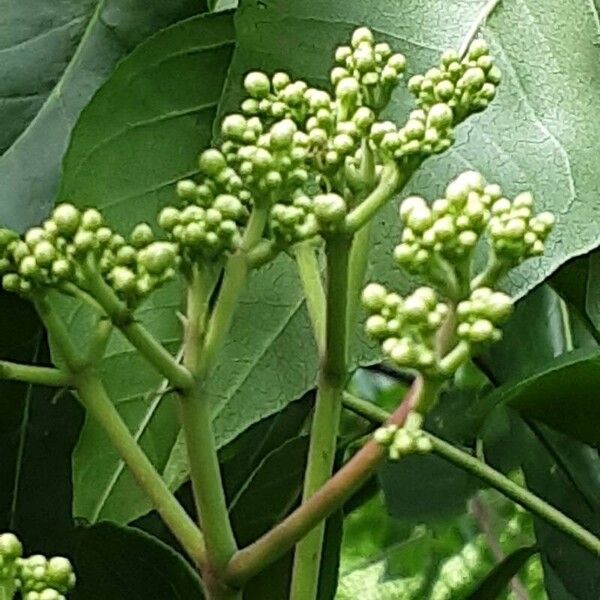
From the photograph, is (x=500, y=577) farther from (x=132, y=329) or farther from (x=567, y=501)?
(x=132, y=329)

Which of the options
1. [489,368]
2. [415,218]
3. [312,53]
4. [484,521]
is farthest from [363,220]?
[484,521]

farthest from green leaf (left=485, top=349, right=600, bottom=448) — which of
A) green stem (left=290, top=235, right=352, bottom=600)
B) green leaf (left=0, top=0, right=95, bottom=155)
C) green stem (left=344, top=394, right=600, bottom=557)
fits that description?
green leaf (left=0, top=0, right=95, bottom=155)

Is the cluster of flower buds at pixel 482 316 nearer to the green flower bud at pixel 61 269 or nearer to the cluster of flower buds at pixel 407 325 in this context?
the cluster of flower buds at pixel 407 325

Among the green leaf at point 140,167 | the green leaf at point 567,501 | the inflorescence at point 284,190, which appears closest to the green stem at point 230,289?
the inflorescence at point 284,190

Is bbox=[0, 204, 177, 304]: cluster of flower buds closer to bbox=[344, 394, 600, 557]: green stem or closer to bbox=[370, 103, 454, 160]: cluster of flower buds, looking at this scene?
bbox=[370, 103, 454, 160]: cluster of flower buds

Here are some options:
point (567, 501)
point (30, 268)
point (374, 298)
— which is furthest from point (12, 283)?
point (567, 501)

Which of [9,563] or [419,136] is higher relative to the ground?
[419,136]

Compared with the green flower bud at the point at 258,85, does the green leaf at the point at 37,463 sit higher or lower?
lower
